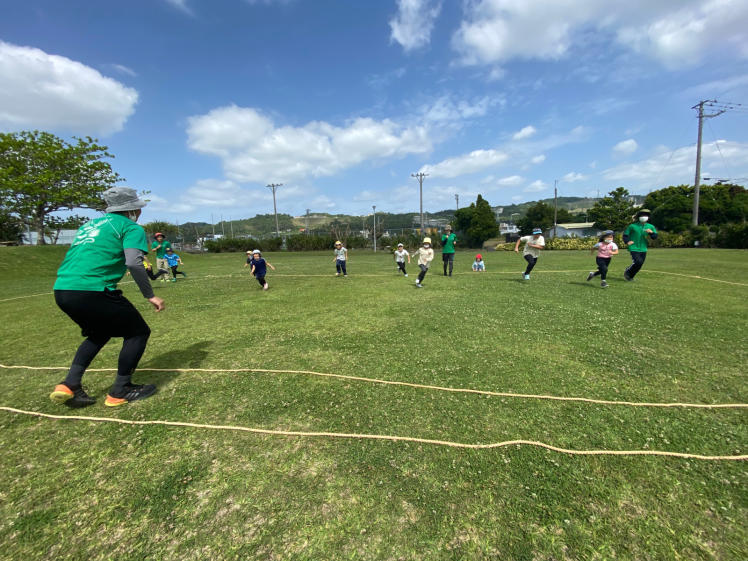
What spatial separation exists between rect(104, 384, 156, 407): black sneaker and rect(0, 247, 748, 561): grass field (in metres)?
0.11

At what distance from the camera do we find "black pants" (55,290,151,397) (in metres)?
3.05

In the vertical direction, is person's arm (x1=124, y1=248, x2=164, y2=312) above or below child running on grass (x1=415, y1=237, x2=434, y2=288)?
above

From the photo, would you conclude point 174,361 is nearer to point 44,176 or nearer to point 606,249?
point 606,249

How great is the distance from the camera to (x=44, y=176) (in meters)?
24.4

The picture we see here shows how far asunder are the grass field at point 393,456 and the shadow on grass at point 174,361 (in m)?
0.04

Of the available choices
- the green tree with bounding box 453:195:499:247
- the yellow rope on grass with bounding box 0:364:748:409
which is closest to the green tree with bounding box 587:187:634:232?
the green tree with bounding box 453:195:499:247

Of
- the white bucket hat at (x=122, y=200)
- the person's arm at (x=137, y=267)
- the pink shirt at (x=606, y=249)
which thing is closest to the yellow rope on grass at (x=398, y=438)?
the person's arm at (x=137, y=267)

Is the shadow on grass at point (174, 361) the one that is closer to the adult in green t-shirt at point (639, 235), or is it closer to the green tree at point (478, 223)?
the adult in green t-shirt at point (639, 235)

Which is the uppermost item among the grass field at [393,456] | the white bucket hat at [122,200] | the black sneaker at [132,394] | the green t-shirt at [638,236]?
the white bucket hat at [122,200]

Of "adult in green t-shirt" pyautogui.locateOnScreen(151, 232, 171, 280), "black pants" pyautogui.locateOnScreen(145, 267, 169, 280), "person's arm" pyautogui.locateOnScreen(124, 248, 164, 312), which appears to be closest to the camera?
"person's arm" pyautogui.locateOnScreen(124, 248, 164, 312)

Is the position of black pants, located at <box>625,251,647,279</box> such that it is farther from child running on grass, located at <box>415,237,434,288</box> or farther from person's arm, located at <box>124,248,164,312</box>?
person's arm, located at <box>124,248,164,312</box>

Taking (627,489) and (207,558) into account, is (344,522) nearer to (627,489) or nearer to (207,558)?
(207,558)

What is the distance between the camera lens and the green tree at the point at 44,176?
2414 centimetres

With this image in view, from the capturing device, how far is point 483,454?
248cm
